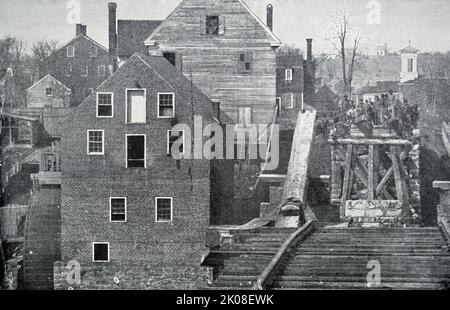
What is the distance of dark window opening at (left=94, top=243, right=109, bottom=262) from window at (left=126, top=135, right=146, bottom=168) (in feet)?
11.2

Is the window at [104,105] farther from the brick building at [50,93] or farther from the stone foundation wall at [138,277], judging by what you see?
the brick building at [50,93]

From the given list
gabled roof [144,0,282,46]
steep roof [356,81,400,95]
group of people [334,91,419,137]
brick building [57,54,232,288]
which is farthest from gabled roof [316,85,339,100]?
group of people [334,91,419,137]

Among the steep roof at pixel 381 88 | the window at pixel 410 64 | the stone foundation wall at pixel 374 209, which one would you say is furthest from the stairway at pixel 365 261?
the steep roof at pixel 381 88

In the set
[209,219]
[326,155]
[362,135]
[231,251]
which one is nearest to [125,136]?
[209,219]

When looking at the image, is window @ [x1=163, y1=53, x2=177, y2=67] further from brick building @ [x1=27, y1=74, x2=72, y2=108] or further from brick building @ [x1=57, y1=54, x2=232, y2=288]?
brick building @ [x1=27, y1=74, x2=72, y2=108]

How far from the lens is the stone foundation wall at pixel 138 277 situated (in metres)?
25.9

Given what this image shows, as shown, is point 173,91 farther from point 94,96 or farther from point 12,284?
point 12,284

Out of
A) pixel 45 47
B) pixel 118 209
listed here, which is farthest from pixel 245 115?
pixel 45 47

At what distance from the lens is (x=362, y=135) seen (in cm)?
2159

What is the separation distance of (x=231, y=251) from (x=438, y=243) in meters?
4.00

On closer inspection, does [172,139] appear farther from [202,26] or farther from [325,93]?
[325,93]

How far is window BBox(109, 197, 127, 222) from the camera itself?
87.2 ft
